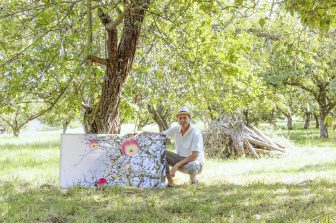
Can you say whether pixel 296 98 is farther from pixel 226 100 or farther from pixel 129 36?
pixel 129 36

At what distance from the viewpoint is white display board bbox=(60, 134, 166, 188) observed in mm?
6816

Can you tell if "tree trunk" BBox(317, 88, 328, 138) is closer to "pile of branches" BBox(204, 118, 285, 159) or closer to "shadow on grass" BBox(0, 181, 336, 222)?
"pile of branches" BBox(204, 118, 285, 159)

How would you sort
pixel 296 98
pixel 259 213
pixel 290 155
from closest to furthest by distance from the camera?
1. pixel 259 213
2. pixel 290 155
3. pixel 296 98

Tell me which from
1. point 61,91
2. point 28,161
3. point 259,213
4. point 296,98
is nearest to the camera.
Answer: point 259,213

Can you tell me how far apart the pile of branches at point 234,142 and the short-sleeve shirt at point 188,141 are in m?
5.37

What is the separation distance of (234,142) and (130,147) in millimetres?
6162

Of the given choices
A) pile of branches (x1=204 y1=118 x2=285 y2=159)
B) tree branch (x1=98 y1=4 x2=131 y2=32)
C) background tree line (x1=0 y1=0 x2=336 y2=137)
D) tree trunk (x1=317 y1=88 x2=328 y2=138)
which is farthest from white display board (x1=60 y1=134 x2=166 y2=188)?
tree trunk (x1=317 y1=88 x2=328 y2=138)

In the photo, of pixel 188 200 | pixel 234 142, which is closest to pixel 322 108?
pixel 234 142

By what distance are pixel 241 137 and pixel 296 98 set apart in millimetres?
13876

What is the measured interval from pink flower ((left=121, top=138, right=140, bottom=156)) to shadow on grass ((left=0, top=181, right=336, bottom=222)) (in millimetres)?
690

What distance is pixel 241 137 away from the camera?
12625 mm

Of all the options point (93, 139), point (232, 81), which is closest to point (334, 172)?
point (232, 81)

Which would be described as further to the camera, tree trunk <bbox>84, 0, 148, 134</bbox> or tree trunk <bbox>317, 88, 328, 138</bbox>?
tree trunk <bbox>317, 88, 328, 138</bbox>

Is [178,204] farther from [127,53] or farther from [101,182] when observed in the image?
[127,53]
